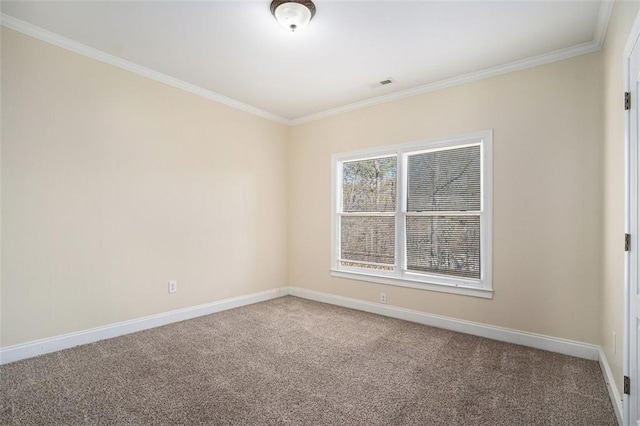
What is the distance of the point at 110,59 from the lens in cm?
321

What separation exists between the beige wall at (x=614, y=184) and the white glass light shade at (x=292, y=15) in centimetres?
194

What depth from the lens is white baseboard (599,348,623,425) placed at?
197cm

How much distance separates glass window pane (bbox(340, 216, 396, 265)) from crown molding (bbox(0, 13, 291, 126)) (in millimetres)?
2124

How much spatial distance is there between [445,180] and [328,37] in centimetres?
198

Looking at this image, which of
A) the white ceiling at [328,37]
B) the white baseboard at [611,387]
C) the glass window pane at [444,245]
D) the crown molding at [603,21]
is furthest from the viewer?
the glass window pane at [444,245]

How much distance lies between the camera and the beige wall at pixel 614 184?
204 cm

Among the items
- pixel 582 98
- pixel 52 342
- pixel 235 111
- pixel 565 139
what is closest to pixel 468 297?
pixel 565 139

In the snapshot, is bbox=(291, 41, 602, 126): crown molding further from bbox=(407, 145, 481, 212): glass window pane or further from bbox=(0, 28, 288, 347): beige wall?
bbox=(0, 28, 288, 347): beige wall

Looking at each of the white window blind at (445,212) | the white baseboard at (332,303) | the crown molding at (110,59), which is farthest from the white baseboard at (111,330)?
the crown molding at (110,59)

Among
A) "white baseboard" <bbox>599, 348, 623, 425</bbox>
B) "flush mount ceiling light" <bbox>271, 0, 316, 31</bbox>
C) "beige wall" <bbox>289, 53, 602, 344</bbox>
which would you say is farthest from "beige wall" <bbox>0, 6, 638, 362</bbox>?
"flush mount ceiling light" <bbox>271, 0, 316, 31</bbox>

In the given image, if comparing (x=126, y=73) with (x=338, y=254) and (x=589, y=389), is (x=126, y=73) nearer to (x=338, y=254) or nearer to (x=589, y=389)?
(x=338, y=254)

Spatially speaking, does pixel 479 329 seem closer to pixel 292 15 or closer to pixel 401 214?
pixel 401 214

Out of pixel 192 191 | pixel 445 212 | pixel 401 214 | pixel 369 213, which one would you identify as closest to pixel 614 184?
pixel 445 212

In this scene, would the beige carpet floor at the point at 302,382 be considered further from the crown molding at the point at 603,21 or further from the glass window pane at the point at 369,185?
the crown molding at the point at 603,21
